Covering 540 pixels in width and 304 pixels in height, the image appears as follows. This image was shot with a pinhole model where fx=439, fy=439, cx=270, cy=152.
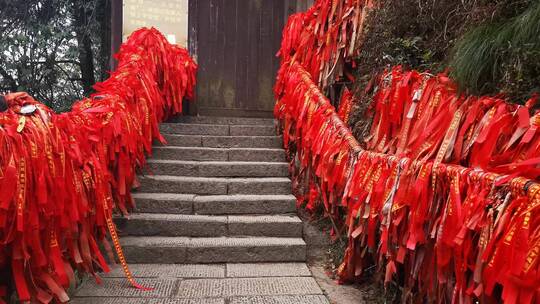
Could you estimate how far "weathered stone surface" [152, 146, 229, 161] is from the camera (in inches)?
201

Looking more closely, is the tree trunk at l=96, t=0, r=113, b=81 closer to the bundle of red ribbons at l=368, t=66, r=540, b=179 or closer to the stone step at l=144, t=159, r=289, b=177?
the stone step at l=144, t=159, r=289, b=177

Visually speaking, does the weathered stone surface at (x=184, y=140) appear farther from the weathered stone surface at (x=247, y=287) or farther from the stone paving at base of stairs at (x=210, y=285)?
the weathered stone surface at (x=247, y=287)

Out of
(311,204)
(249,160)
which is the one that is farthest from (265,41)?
(311,204)

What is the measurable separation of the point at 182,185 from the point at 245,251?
116 centimetres

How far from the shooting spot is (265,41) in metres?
7.19

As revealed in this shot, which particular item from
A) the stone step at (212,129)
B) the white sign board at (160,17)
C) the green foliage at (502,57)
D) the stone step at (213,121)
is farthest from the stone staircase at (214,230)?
the white sign board at (160,17)

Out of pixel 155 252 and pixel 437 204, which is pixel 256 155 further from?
pixel 437 204

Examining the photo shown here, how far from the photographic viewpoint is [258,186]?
458 cm

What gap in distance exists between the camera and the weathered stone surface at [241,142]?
5.45m

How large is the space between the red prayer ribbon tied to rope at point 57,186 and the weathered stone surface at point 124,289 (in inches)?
3.2

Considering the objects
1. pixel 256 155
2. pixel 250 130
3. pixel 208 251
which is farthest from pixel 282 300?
pixel 250 130

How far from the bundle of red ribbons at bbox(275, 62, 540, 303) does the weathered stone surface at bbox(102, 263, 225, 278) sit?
3.35 feet

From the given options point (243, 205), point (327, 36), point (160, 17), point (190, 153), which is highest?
point (160, 17)

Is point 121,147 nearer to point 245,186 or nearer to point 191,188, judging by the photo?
point 191,188
